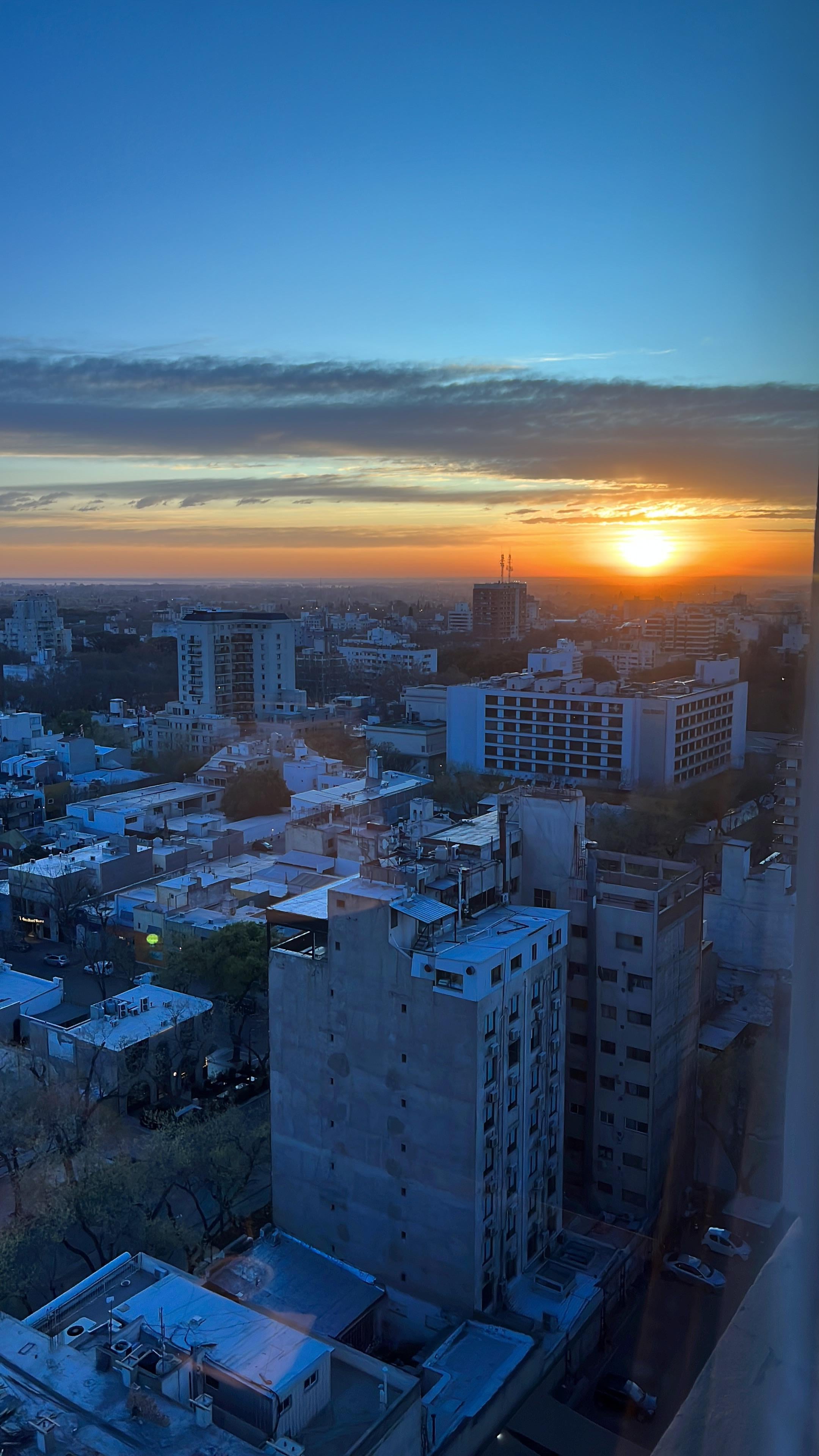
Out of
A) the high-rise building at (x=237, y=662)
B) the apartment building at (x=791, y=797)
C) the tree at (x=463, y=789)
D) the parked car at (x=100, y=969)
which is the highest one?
the apartment building at (x=791, y=797)

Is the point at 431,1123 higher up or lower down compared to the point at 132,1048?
higher up

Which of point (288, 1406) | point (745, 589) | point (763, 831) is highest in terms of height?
point (745, 589)

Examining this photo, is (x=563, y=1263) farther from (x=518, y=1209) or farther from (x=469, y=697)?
(x=469, y=697)

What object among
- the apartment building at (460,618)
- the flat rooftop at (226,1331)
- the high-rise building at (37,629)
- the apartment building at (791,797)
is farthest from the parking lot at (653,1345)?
the apartment building at (460,618)

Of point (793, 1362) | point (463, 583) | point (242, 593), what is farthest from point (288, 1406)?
point (242, 593)

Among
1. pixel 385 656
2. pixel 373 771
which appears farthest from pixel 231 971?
pixel 385 656

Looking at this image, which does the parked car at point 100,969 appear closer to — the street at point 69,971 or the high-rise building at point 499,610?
the street at point 69,971

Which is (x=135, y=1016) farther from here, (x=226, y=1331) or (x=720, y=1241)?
(x=720, y=1241)
